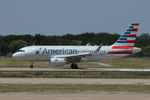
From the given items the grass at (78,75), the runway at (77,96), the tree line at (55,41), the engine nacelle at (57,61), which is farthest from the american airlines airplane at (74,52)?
the tree line at (55,41)

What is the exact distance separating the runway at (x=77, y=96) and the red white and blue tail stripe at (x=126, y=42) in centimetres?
2795

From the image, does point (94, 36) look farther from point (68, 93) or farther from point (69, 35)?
point (68, 93)

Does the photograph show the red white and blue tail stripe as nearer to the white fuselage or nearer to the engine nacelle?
the white fuselage

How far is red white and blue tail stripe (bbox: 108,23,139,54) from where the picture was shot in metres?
48.5

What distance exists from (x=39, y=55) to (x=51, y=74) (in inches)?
480

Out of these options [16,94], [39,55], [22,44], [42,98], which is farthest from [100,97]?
[22,44]

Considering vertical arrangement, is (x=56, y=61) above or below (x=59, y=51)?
below

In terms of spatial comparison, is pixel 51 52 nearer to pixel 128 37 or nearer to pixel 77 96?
pixel 128 37

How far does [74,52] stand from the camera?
47.7 meters

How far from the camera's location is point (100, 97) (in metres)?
19.1

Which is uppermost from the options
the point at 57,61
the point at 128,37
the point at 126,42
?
the point at 128,37

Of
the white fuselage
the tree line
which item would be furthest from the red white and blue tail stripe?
the tree line

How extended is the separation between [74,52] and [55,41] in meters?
86.4

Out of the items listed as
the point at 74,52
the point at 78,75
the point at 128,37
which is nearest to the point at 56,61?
the point at 74,52
